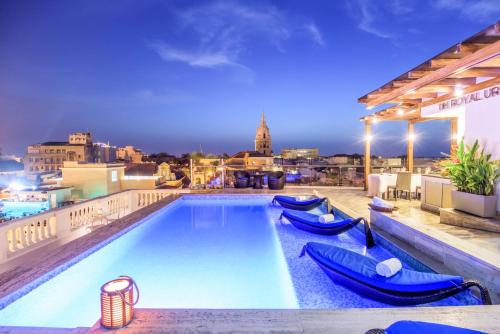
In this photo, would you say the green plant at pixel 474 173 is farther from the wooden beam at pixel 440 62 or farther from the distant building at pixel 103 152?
the distant building at pixel 103 152

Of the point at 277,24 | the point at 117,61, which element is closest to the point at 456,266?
the point at 277,24

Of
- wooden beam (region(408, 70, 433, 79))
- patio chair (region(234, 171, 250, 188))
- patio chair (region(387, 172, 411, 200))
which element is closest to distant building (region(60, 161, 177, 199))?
patio chair (region(234, 171, 250, 188))

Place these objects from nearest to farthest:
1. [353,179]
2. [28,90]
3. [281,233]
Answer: [281,233] → [353,179] → [28,90]

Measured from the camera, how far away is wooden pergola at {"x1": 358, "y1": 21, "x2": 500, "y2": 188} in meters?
3.15

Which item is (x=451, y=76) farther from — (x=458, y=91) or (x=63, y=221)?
(x=63, y=221)

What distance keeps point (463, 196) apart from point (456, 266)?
2.17m

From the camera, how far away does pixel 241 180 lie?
9.77 meters

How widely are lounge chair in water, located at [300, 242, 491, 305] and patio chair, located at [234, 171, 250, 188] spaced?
6869mm

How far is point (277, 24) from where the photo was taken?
1182cm

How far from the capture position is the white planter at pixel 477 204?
4.20 meters

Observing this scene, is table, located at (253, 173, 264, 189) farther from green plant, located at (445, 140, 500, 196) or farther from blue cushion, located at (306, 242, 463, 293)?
blue cushion, located at (306, 242, 463, 293)

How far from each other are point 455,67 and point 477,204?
2134 millimetres

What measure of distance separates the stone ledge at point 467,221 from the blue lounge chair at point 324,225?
131 centimetres

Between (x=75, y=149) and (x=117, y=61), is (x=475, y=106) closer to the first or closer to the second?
(x=117, y=61)
